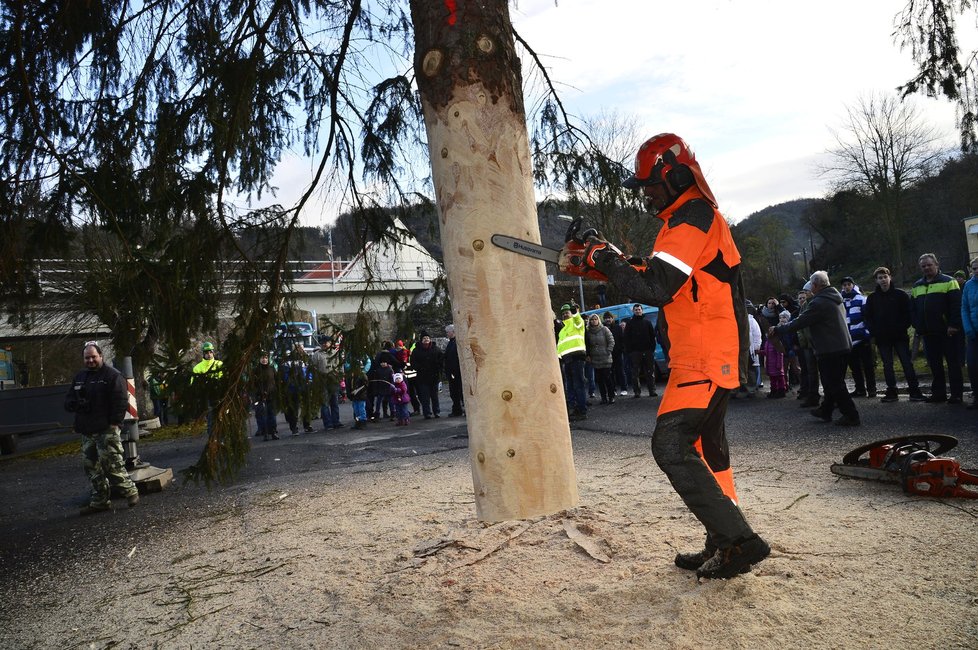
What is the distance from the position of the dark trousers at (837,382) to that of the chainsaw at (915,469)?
3.32m

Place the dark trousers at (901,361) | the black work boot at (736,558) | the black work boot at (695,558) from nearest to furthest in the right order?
the black work boot at (736,558)
the black work boot at (695,558)
the dark trousers at (901,361)

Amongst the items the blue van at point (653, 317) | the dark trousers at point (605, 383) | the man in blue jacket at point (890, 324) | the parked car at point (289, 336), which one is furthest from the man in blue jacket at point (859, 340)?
the parked car at point (289, 336)

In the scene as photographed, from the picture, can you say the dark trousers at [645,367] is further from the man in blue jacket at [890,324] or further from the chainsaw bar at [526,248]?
the chainsaw bar at [526,248]

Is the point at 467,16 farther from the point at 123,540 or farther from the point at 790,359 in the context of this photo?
the point at 790,359

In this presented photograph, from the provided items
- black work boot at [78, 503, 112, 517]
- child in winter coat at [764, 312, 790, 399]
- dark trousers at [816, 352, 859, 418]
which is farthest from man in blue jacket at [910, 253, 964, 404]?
black work boot at [78, 503, 112, 517]

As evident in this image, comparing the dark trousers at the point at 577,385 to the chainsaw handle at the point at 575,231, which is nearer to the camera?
the chainsaw handle at the point at 575,231

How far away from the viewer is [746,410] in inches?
441

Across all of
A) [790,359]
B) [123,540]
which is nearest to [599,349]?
[790,359]

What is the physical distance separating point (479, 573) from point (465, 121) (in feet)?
7.51

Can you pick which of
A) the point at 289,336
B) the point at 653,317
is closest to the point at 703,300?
the point at 289,336

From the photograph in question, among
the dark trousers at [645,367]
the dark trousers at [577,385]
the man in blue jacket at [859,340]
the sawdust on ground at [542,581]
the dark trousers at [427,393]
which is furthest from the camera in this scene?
the dark trousers at [427,393]

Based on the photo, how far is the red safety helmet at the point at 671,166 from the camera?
3.51m

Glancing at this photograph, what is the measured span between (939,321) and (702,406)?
7857mm

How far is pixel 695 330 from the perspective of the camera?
3.41m
